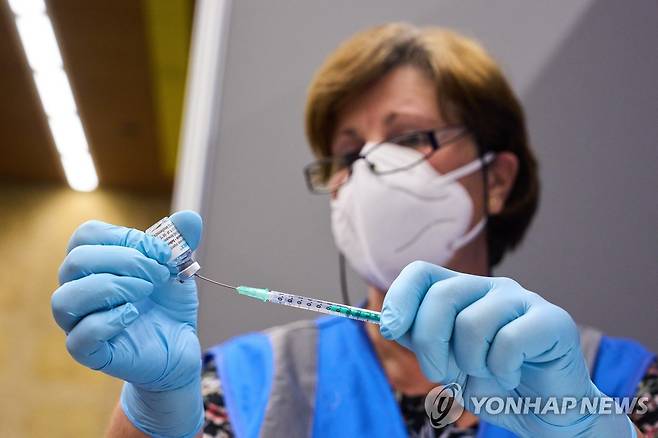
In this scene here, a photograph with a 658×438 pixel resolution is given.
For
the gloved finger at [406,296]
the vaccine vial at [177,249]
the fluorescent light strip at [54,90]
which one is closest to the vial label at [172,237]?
Result: the vaccine vial at [177,249]

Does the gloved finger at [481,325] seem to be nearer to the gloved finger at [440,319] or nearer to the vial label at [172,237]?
the gloved finger at [440,319]

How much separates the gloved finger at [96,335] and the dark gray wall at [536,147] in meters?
0.40

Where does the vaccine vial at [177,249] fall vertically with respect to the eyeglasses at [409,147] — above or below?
below

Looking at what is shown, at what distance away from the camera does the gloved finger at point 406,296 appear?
588 millimetres

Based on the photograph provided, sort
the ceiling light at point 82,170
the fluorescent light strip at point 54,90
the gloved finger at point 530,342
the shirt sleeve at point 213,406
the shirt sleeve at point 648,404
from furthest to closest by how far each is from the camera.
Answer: the ceiling light at point 82,170
the fluorescent light strip at point 54,90
the shirt sleeve at point 213,406
the shirt sleeve at point 648,404
the gloved finger at point 530,342

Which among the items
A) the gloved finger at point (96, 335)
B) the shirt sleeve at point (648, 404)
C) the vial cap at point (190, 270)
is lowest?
the gloved finger at point (96, 335)

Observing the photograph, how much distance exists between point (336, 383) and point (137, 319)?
30 centimetres

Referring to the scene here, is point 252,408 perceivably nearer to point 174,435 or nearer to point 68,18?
point 174,435

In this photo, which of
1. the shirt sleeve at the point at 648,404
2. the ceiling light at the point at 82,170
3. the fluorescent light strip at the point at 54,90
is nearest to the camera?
the shirt sleeve at the point at 648,404

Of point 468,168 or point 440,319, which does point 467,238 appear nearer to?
point 468,168

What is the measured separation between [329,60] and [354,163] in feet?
0.68

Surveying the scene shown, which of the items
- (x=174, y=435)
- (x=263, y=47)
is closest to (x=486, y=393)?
→ (x=174, y=435)

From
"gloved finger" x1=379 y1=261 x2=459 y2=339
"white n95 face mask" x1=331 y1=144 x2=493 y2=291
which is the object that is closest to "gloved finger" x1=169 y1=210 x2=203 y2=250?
"gloved finger" x1=379 y1=261 x2=459 y2=339

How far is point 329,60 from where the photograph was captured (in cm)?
109
